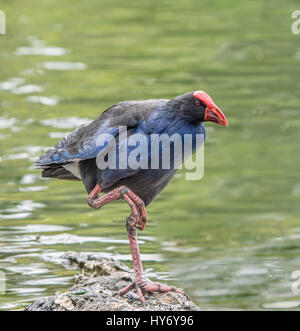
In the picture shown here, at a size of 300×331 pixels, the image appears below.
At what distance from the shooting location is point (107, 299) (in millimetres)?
6875

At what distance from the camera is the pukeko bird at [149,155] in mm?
7129

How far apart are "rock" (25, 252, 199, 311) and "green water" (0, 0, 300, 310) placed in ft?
2.91

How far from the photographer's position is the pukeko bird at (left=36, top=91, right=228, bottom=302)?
713cm

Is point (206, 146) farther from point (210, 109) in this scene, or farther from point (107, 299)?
point (107, 299)

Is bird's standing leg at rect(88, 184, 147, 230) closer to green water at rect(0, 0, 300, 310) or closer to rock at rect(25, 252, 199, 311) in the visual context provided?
rock at rect(25, 252, 199, 311)

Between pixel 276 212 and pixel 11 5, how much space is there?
1421 centimetres

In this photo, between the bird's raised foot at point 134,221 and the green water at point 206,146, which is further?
the green water at point 206,146

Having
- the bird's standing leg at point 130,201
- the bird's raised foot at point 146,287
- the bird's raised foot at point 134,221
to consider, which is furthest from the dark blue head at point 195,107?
the bird's raised foot at point 146,287

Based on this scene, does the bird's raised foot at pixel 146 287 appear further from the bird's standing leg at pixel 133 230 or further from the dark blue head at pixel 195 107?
the dark blue head at pixel 195 107

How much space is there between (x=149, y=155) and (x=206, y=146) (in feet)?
20.1

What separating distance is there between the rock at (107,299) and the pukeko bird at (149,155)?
0.25 feet

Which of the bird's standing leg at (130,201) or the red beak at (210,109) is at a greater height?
the red beak at (210,109)

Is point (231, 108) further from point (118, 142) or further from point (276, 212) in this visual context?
point (118, 142)
